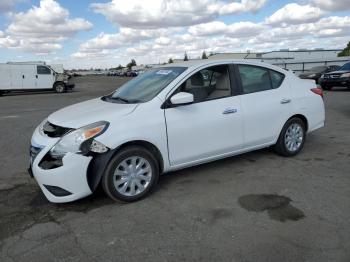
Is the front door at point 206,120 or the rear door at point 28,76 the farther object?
the rear door at point 28,76

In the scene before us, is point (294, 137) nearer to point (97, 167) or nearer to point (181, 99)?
point (181, 99)

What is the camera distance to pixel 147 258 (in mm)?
3029

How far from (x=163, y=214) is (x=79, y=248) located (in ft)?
3.27

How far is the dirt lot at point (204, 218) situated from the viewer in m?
3.12

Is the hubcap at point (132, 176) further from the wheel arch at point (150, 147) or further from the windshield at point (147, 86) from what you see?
the windshield at point (147, 86)

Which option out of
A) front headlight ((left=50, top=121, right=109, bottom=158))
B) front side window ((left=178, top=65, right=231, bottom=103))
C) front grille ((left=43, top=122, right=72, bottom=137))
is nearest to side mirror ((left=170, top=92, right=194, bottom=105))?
front side window ((left=178, top=65, right=231, bottom=103))

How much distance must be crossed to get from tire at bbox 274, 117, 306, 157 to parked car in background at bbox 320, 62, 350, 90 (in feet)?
45.0

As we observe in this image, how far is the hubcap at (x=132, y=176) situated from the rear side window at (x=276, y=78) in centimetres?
251

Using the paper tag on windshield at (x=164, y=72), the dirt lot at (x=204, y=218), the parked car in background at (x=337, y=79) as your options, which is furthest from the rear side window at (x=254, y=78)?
the parked car in background at (x=337, y=79)

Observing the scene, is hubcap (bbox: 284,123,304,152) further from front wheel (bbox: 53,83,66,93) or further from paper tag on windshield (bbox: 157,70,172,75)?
front wheel (bbox: 53,83,66,93)

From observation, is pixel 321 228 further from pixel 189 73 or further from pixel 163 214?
pixel 189 73

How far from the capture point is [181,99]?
4293 mm

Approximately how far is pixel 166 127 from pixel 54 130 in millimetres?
1309

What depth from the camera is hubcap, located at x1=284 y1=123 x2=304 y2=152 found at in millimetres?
5652
